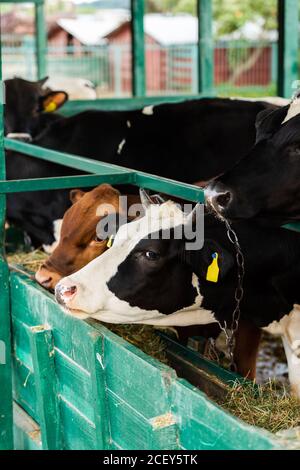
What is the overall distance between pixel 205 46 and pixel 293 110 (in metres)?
3.98

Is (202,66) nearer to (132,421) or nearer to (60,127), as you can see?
(60,127)

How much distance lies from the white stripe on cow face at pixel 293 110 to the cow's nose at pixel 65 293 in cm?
103

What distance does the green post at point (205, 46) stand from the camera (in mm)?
6711

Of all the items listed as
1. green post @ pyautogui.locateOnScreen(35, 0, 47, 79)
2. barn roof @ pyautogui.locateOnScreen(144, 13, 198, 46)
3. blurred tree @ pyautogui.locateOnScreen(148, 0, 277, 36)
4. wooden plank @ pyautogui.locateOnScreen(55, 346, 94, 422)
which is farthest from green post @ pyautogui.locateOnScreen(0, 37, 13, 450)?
barn roof @ pyautogui.locateOnScreen(144, 13, 198, 46)

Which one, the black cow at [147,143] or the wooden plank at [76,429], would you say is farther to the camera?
the black cow at [147,143]

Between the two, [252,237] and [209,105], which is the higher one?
[209,105]

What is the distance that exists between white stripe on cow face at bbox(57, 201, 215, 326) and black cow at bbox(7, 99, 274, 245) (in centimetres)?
157

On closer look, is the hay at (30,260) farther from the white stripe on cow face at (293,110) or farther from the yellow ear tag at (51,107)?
the yellow ear tag at (51,107)

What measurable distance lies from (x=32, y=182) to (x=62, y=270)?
20.9 inches

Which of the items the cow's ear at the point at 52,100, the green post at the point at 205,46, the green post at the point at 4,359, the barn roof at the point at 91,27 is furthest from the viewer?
the barn roof at the point at 91,27

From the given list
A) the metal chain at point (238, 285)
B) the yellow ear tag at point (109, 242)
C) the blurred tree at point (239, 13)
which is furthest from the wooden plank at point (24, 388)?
the blurred tree at point (239, 13)

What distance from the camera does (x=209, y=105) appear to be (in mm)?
4984

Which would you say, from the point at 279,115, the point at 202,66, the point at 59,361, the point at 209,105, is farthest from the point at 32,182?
the point at 202,66

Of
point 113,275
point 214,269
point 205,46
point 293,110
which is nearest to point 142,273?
point 113,275
